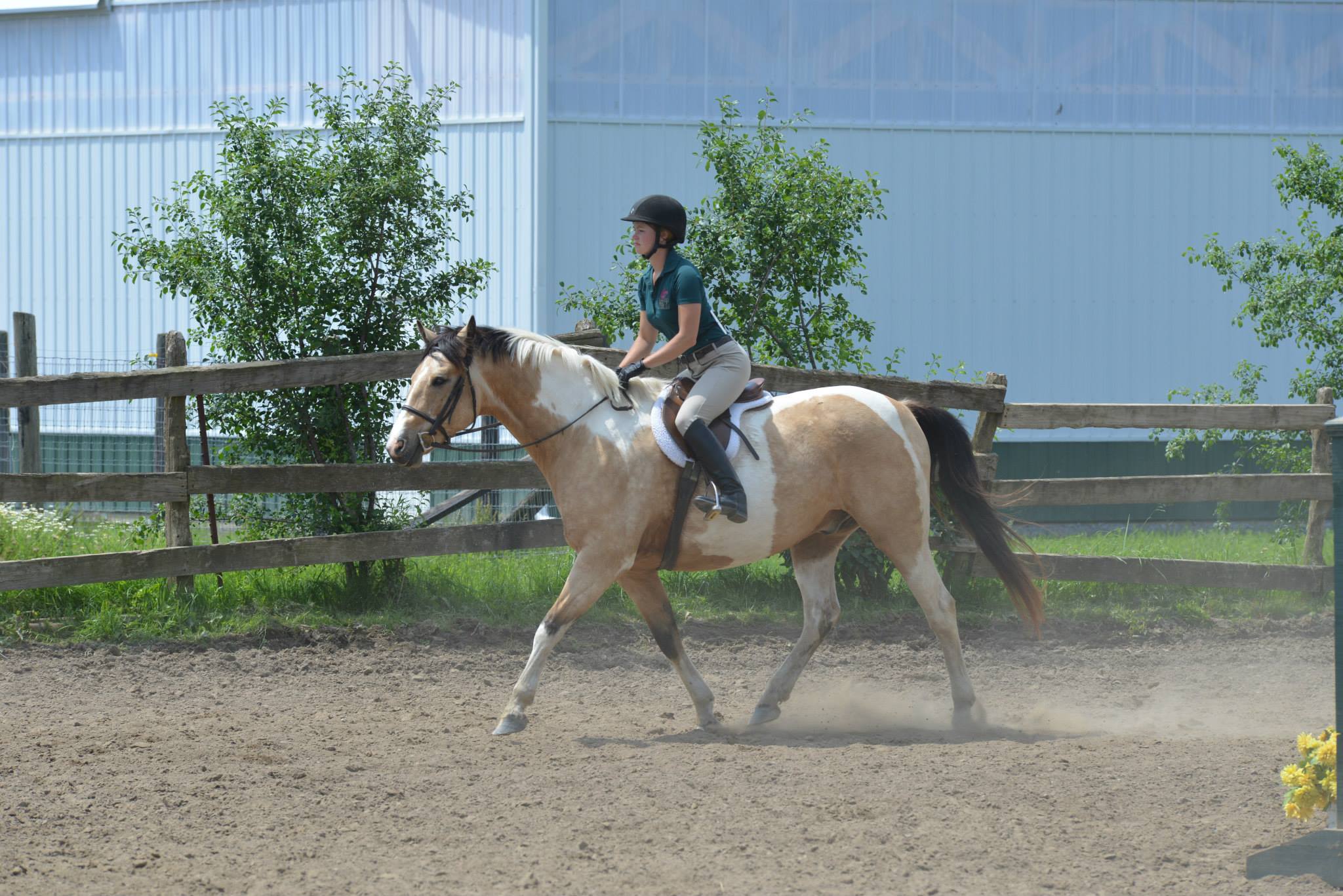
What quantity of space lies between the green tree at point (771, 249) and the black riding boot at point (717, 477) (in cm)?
312

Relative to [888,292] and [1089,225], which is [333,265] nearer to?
[888,292]

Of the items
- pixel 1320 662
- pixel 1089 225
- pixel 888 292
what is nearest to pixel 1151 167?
pixel 1089 225

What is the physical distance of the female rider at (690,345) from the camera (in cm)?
523

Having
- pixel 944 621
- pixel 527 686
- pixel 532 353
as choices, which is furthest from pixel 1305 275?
pixel 527 686

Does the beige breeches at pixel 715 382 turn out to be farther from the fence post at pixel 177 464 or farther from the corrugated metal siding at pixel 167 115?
the corrugated metal siding at pixel 167 115

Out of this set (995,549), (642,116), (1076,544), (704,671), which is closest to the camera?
(995,549)

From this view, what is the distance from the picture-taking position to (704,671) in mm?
6750

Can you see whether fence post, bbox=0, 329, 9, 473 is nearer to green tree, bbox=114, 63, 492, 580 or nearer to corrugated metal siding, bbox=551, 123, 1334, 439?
green tree, bbox=114, 63, 492, 580

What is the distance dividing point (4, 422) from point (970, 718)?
1024cm

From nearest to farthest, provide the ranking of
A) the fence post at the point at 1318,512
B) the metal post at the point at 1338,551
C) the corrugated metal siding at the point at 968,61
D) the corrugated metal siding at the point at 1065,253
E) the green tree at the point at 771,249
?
the metal post at the point at 1338,551
the green tree at the point at 771,249
the fence post at the point at 1318,512
the corrugated metal siding at the point at 968,61
the corrugated metal siding at the point at 1065,253

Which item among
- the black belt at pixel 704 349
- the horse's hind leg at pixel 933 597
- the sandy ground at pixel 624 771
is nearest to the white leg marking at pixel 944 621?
the horse's hind leg at pixel 933 597

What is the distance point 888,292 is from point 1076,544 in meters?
4.99

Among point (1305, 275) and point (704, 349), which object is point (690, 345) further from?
point (1305, 275)

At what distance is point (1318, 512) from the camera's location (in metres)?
8.35
